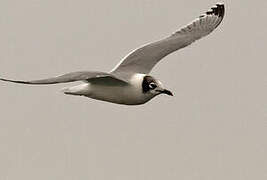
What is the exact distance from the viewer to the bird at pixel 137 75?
1213cm

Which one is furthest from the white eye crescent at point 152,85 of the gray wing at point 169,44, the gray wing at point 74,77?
the gray wing at point 169,44

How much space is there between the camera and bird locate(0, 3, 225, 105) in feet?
39.8

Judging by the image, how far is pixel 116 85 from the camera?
12.7m

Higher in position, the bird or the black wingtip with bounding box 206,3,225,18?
the black wingtip with bounding box 206,3,225,18

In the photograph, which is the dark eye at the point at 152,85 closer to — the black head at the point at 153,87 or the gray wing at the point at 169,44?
the black head at the point at 153,87

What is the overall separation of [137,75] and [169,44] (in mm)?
2075

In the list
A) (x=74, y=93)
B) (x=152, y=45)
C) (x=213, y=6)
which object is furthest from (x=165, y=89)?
(x=213, y=6)

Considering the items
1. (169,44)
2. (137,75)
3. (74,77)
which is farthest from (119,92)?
(169,44)

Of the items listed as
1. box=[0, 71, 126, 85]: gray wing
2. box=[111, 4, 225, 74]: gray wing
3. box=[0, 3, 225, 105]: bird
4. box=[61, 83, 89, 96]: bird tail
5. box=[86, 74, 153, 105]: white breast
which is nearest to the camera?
box=[0, 71, 126, 85]: gray wing

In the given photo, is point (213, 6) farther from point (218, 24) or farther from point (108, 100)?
point (108, 100)

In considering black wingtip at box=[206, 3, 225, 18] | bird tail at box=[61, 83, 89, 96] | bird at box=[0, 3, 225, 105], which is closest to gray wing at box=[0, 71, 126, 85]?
bird at box=[0, 3, 225, 105]

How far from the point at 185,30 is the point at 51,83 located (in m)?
5.02

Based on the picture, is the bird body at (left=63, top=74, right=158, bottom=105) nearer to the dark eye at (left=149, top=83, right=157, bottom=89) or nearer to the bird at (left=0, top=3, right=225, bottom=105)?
the bird at (left=0, top=3, right=225, bottom=105)

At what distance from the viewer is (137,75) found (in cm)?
1302
